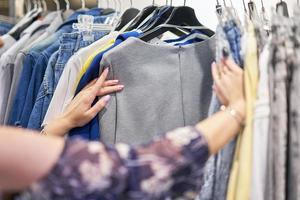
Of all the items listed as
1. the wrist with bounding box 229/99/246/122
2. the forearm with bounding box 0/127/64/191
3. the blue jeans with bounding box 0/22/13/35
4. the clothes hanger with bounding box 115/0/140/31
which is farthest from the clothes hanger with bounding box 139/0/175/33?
the blue jeans with bounding box 0/22/13/35

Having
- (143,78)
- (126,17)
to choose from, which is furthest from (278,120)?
(126,17)

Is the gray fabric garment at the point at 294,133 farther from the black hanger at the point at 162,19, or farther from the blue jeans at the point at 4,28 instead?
the blue jeans at the point at 4,28

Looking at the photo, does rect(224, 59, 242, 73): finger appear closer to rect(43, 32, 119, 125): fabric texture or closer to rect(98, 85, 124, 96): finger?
rect(98, 85, 124, 96): finger

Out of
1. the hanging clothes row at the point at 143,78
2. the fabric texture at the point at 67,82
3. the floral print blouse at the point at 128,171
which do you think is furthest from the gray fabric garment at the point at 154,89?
the floral print blouse at the point at 128,171

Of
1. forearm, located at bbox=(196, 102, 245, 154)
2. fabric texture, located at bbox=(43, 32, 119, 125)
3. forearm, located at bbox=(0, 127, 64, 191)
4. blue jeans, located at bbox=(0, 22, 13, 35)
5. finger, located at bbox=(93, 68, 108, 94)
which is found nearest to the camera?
forearm, located at bbox=(0, 127, 64, 191)

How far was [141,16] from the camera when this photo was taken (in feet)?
3.96

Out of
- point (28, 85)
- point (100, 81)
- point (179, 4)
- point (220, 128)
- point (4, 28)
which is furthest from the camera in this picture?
point (4, 28)

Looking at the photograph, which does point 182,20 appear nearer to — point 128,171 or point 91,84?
point 91,84

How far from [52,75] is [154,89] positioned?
33 cm

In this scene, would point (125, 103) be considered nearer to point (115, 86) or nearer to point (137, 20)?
point (115, 86)

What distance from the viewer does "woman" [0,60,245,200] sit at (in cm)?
59

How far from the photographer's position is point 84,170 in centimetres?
61

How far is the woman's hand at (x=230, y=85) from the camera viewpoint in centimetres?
79

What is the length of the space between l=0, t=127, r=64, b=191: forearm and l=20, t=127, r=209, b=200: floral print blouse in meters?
0.01
